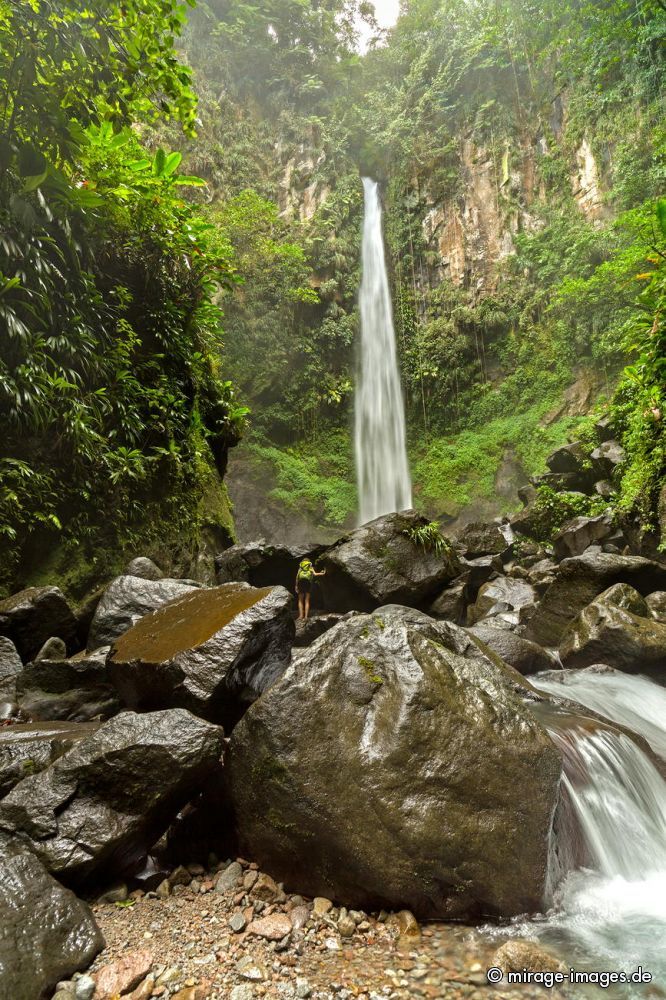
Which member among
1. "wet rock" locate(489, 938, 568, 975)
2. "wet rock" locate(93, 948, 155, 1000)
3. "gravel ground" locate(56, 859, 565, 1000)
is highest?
"wet rock" locate(93, 948, 155, 1000)

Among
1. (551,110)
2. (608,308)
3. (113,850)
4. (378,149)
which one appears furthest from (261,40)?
(113,850)

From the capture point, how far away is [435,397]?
21125 mm

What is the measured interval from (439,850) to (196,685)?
1718 mm

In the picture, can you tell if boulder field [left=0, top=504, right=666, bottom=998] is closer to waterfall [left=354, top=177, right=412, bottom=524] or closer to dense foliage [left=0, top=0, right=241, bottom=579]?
dense foliage [left=0, top=0, right=241, bottom=579]

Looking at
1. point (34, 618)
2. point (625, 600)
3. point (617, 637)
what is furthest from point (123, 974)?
point (625, 600)

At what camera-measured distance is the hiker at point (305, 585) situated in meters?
8.76

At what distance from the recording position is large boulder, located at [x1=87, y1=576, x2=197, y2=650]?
5031 mm

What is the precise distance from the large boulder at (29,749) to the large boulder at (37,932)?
26.2 inches

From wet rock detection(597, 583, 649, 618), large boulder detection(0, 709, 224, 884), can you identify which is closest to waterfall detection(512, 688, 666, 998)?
large boulder detection(0, 709, 224, 884)

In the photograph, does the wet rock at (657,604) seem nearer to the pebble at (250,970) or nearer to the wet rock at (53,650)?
the pebble at (250,970)

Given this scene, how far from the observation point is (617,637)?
19.4ft

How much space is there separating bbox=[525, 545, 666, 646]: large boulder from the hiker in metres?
3.64

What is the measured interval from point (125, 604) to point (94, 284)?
14.4 ft

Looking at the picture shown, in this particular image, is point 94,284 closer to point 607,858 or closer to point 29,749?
point 29,749
